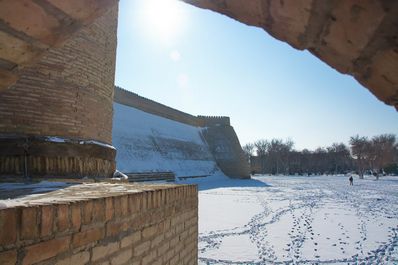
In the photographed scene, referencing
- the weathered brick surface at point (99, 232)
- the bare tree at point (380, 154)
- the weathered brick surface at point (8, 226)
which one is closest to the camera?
the weathered brick surface at point (8, 226)

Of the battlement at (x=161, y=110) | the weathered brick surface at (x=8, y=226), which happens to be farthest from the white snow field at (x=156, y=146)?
the weathered brick surface at (x=8, y=226)

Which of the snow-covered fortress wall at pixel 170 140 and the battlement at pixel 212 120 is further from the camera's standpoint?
the battlement at pixel 212 120

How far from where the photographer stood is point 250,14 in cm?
145

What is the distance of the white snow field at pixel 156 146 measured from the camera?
1023 inches

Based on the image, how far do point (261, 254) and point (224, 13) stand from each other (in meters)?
5.83

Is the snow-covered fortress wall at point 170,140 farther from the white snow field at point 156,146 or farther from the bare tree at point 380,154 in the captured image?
the bare tree at point 380,154

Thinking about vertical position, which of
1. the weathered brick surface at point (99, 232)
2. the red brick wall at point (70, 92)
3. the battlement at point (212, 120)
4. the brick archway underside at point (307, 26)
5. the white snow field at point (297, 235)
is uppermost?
the battlement at point (212, 120)

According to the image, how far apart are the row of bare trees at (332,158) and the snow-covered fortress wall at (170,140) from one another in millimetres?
22526

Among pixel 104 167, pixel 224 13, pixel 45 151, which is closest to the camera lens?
pixel 224 13

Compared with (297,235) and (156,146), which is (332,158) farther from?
(297,235)

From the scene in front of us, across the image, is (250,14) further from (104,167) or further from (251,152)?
(251,152)

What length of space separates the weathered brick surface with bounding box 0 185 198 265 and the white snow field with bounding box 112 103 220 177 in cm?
1871

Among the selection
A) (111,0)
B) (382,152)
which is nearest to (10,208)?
(111,0)

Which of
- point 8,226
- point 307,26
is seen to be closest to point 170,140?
point 8,226
